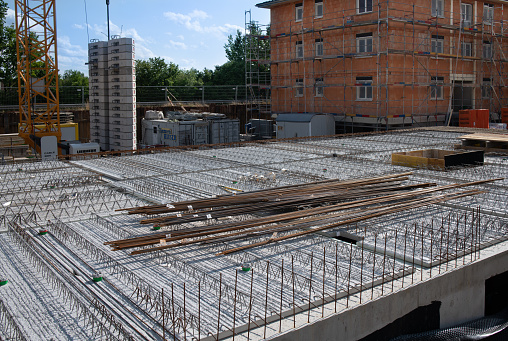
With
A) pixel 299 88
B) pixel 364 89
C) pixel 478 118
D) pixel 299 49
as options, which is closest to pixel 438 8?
pixel 364 89

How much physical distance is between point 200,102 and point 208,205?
37282 millimetres

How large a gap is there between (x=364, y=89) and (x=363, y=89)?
104 millimetres

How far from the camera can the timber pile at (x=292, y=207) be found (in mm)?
8258

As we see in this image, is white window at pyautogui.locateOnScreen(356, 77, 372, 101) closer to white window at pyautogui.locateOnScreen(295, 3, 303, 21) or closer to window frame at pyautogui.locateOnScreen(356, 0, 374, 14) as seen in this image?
window frame at pyautogui.locateOnScreen(356, 0, 374, 14)

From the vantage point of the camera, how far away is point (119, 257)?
7730 mm

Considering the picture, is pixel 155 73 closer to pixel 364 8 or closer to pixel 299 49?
pixel 299 49

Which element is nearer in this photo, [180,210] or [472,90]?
[180,210]

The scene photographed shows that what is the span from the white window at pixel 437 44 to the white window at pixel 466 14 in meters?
2.26

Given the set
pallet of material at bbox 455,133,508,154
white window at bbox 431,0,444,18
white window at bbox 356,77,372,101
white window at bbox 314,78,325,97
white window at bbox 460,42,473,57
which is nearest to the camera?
pallet of material at bbox 455,133,508,154

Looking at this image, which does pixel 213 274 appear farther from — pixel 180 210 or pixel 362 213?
pixel 362 213

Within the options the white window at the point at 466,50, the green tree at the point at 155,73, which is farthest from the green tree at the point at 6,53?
the white window at the point at 466,50

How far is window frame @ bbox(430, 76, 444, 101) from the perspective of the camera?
106ft

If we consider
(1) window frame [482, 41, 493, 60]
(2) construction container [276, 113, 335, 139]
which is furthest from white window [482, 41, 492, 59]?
(2) construction container [276, 113, 335, 139]

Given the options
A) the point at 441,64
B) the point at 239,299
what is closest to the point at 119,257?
the point at 239,299
